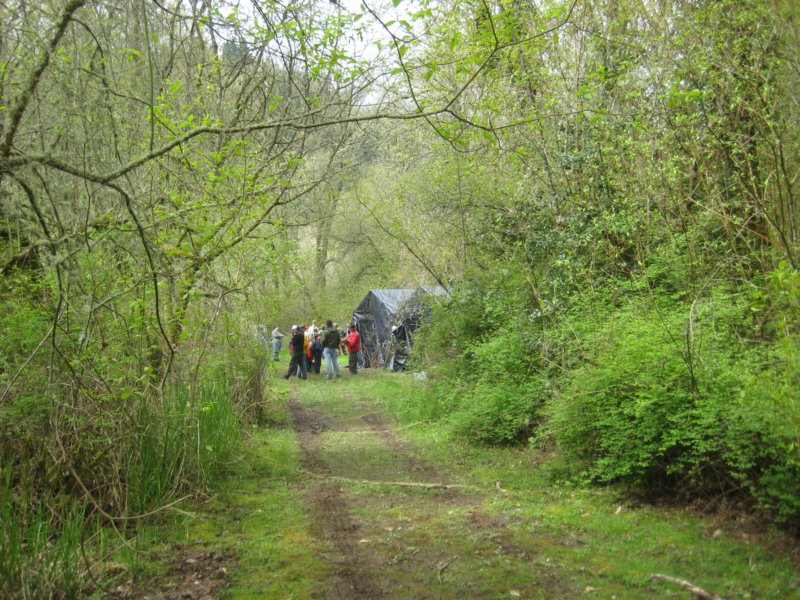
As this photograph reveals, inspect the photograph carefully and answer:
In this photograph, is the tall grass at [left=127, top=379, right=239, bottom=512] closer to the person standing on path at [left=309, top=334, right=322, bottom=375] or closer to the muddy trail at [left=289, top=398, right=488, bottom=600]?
the muddy trail at [left=289, top=398, right=488, bottom=600]

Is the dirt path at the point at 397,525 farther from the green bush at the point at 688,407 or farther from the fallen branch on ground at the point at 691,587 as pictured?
the green bush at the point at 688,407

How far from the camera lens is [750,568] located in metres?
4.43

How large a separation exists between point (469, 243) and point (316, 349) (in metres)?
9.69

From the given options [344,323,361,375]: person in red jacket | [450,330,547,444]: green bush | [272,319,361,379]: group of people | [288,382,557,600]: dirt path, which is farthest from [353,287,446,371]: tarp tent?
[288,382,557,600]: dirt path

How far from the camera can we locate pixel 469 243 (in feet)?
42.5

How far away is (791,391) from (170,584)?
4473 mm

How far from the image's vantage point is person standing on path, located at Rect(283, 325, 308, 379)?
19.1m

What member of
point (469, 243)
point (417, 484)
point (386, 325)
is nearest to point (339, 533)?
point (417, 484)

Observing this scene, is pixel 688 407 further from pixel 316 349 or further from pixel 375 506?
pixel 316 349

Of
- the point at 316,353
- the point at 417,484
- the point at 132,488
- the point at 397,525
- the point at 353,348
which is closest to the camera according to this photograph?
the point at 132,488

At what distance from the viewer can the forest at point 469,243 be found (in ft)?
15.5

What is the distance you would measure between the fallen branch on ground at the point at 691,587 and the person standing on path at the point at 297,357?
1524 centimetres

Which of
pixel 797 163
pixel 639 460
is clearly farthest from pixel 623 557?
pixel 797 163

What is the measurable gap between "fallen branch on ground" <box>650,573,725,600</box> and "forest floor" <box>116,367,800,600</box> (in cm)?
2
